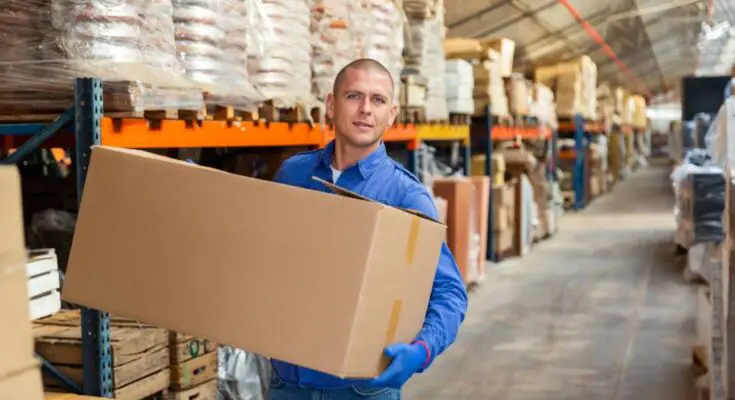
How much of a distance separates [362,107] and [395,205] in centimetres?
28

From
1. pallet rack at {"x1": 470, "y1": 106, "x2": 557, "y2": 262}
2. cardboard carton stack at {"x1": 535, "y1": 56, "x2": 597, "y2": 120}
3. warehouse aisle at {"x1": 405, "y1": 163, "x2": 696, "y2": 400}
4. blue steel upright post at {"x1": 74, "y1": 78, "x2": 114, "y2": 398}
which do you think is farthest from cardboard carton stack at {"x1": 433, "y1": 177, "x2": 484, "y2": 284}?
cardboard carton stack at {"x1": 535, "y1": 56, "x2": 597, "y2": 120}

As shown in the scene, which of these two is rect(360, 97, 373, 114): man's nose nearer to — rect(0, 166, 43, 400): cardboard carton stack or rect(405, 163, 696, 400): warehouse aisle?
rect(0, 166, 43, 400): cardboard carton stack

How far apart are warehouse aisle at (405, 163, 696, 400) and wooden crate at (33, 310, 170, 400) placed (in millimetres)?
2028

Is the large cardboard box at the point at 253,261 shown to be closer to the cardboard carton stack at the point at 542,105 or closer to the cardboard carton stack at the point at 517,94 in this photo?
the cardboard carton stack at the point at 517,94

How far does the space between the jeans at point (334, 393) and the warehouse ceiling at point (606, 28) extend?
1116 cm

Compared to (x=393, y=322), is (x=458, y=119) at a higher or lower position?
higher

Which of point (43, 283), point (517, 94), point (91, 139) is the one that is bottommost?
point (43, 283)

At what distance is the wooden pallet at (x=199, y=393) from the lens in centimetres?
378

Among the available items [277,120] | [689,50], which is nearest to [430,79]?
[277,120]

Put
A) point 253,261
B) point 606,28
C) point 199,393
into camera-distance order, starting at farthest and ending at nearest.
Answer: point 606,28 → point 199,393 → point 253,261

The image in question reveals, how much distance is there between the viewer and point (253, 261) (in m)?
2.17

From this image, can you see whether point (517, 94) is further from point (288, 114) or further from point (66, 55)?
point (66, 55)

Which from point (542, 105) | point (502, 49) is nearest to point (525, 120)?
point (542, 105)

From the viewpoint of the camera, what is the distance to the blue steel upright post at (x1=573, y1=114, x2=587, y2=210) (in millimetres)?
16250
